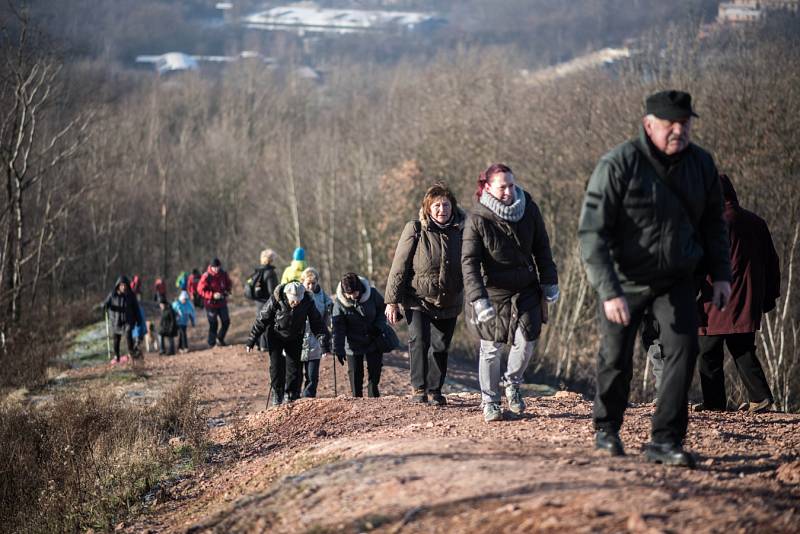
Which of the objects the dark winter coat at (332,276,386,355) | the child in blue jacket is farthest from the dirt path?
the child in blue jacket

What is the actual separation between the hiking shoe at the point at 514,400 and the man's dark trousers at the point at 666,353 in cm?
213

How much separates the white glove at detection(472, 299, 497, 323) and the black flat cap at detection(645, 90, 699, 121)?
82.0 inches

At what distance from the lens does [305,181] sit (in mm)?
52219

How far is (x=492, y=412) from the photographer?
8.45 meters

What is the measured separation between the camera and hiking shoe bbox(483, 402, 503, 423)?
8.45 metres

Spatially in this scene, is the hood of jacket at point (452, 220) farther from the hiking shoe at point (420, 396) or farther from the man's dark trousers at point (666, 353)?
the man's dark trousers at point (666, 353)

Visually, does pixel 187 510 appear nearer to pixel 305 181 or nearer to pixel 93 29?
pixel 305 181

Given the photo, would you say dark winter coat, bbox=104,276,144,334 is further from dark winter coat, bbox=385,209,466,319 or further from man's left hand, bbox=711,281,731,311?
man's left hand, bbox=711,281,731,311

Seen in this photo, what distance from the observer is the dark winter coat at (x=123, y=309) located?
68.3 ft

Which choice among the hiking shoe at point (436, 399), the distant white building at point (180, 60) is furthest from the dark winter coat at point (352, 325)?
the distant white building at point (180, 60)

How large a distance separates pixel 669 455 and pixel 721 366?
3093mm

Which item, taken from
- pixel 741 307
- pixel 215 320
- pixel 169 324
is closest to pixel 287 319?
pixel 741 307

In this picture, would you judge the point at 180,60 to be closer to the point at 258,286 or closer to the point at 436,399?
the point at 258,286

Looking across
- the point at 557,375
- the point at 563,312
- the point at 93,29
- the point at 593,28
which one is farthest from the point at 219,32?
the point at 557,375
